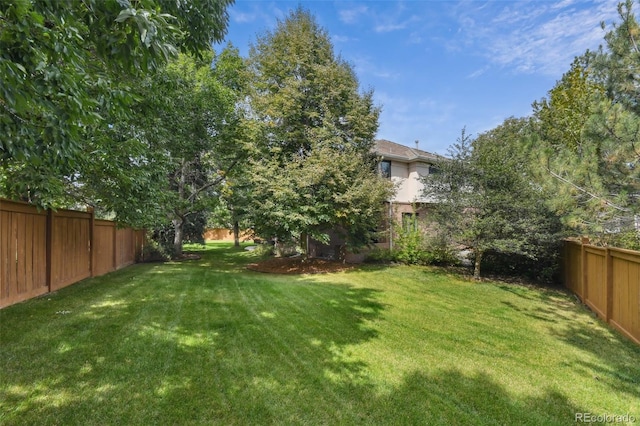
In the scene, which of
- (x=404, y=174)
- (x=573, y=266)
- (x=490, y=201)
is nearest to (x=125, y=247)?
(x=404, y=174)

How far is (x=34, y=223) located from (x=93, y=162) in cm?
171

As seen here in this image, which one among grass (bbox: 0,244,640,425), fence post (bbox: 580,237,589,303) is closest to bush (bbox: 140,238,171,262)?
grass (bbox: 0,244,640,425)

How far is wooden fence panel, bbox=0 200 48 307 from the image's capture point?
543 cm

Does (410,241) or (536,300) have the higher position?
(410,241)

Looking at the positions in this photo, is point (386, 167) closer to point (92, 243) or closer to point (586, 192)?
point (586, 192)

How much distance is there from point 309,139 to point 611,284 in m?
10.1

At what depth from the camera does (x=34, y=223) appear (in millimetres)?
6406

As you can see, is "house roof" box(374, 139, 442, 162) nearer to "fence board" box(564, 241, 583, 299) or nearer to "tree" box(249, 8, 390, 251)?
"tree" box(249, 8, 390, 251)

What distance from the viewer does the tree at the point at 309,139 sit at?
1188 centimetres

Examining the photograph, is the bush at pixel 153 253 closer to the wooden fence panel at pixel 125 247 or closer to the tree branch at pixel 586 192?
the wooden fence panel at pixel 125 247

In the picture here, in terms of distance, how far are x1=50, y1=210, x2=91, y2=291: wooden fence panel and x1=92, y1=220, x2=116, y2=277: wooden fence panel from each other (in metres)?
0.47

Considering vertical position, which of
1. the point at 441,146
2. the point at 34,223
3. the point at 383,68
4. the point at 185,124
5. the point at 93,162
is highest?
the point at 383,68

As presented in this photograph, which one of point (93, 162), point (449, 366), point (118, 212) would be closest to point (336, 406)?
point (449, 366)

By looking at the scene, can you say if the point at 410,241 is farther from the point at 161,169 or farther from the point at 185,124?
the point at 185,124
